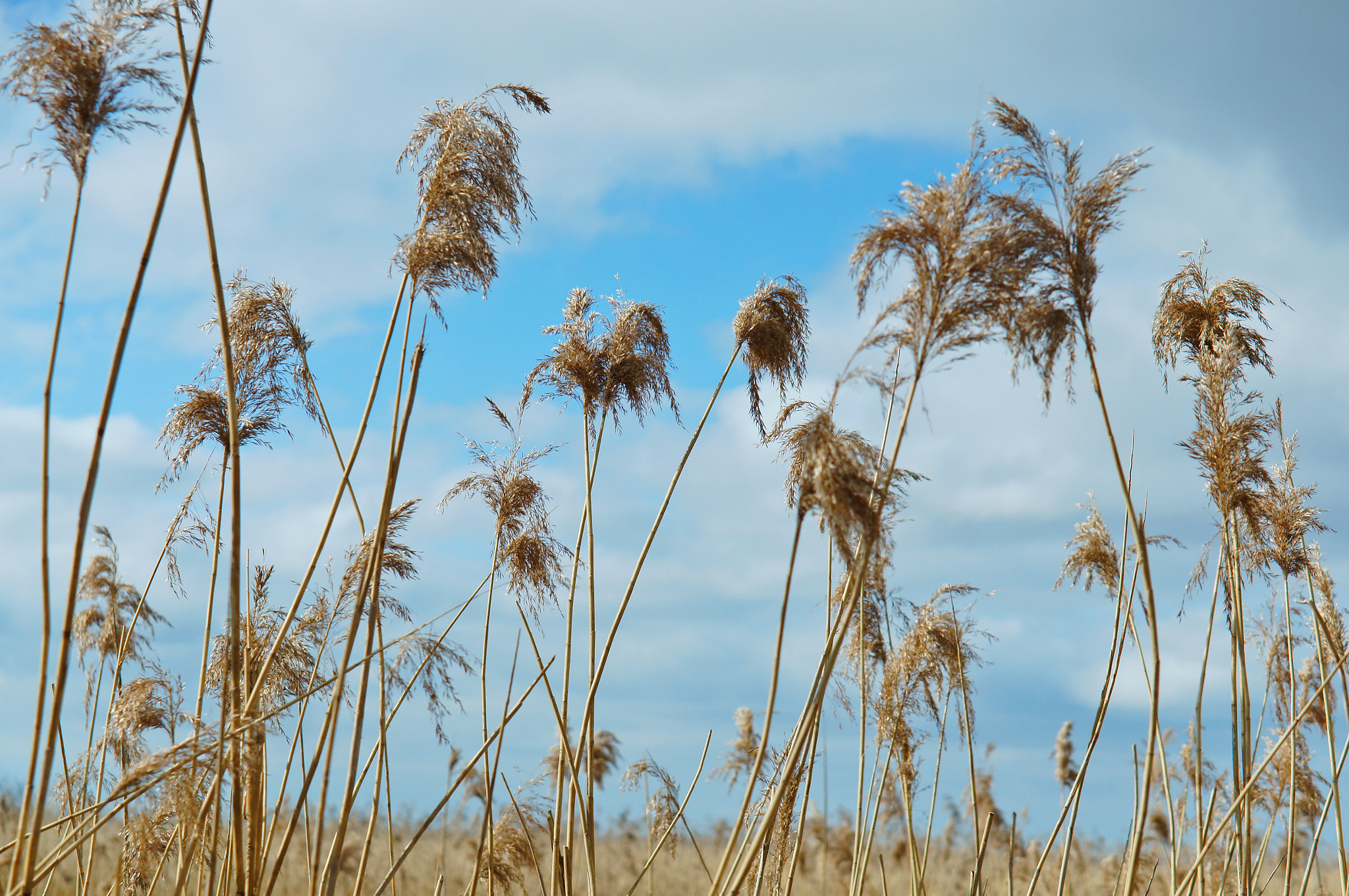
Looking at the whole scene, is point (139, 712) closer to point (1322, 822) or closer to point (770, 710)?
point (770, 710)

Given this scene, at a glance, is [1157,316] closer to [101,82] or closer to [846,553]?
[846,553]

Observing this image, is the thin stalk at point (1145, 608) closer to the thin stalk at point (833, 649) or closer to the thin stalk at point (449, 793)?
the thin stalk at point (833, 649)

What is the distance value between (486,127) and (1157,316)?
2.96m

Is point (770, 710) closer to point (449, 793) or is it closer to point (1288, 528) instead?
point (449, 793)

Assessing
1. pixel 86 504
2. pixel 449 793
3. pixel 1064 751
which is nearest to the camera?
pixel 86 504

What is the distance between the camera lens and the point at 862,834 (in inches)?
178

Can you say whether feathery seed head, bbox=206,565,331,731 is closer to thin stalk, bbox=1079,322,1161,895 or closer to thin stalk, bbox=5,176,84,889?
thin stalk, bbox=5,176,84,889

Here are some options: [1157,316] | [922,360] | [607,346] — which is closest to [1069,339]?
[922,360]

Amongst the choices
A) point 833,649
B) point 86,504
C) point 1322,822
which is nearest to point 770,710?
point 833,649

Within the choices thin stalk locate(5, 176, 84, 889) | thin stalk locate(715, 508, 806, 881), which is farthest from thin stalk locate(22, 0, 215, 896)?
thin stalk locate(715, 508, 806, 881)

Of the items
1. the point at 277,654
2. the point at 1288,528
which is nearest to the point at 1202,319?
the point at 1288,528

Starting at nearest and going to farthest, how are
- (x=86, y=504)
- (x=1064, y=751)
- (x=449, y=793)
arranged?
(x=86, y=504) < (x=449, y=793) < (x=1064, y=751)

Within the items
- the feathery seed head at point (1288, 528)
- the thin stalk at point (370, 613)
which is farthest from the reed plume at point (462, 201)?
the feathery seed head at point (1288, 528)

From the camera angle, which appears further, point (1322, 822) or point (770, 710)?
point (1322, 822)
